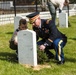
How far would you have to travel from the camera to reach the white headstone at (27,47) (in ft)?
21.1

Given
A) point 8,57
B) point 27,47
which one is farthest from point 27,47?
point 8,57

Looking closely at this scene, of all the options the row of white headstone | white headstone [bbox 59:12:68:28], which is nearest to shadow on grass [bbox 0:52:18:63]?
the row of white headstone

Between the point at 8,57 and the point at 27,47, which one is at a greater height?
the point at 27,47

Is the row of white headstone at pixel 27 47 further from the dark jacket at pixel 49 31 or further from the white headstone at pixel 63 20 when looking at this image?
the white headstone at pixel 63 20

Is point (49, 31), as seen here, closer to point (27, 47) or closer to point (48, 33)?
point (48, 33)

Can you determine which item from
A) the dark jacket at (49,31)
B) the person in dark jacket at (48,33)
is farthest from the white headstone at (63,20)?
the dark jacket at (49,31)

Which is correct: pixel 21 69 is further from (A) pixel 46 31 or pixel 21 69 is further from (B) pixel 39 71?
(A) pixel 46 31

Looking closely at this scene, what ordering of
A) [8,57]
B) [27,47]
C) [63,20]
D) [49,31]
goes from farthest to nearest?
[63,20]
[8,57]
[49,31]
[27,47]

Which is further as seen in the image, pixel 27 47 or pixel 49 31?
pixel 49 31

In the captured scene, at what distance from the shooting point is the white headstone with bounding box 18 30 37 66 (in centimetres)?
643

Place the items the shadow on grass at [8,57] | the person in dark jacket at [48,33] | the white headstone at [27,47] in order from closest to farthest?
the white headstone at [27,47]
the person in dark jacket at [48,33]
the shadow on grass at [8,57]

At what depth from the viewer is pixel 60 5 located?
13789 mm

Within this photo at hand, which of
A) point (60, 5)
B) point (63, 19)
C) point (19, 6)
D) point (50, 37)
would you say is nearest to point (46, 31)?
point (50, 37)

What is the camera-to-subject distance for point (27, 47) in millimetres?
6539
